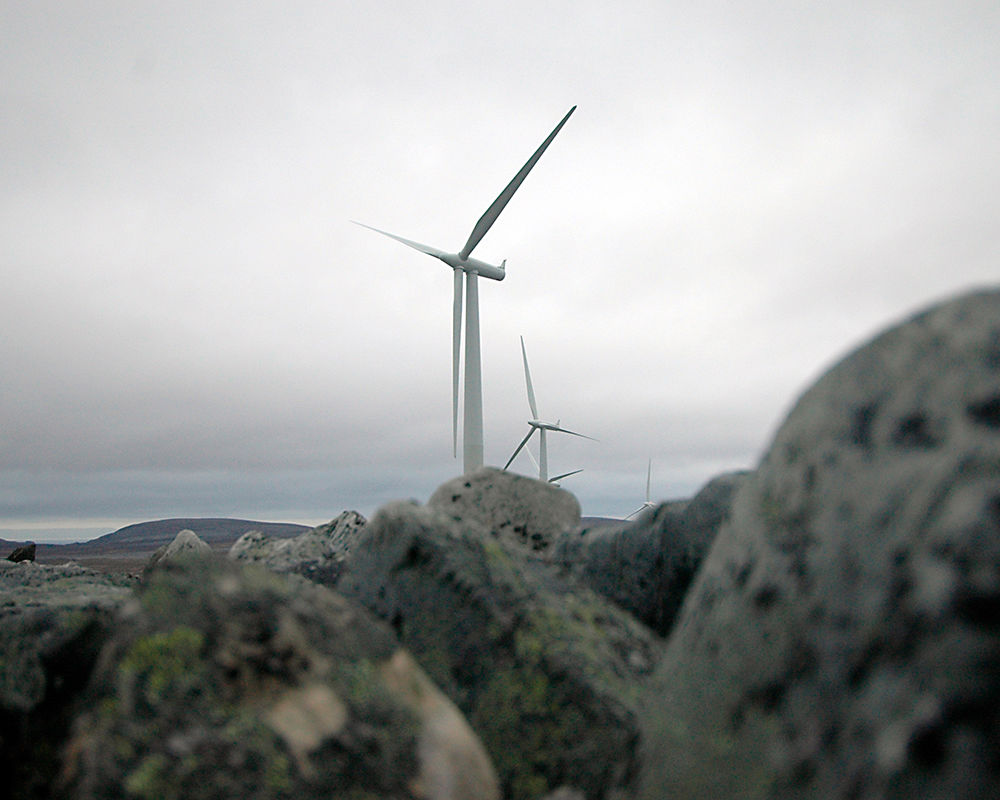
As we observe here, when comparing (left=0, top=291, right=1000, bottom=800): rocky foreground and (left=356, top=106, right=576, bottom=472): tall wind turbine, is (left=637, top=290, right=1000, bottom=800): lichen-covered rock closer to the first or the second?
(left=0, top=291, right=1000, bottom=800): rocky foreground

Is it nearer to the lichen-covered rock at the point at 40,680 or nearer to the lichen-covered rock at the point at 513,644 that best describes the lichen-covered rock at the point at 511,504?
the lichen-covered rock at the point at 513,644

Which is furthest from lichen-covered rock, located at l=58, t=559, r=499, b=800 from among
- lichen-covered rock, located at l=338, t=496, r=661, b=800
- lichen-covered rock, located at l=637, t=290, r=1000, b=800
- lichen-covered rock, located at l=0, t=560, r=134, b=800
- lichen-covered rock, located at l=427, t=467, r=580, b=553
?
lichen-covered rock, located at l=427, t=467, r=580, b=553

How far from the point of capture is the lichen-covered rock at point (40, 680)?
3273 mm

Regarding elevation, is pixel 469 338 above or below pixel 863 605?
above

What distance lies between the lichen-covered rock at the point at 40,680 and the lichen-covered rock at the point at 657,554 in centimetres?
329

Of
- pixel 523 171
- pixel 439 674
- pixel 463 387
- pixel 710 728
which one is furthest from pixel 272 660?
pixel 463 387

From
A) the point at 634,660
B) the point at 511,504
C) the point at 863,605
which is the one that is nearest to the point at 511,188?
the point at 511,504

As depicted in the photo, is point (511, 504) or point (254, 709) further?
point (511, 504)

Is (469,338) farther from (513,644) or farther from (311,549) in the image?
(513,644)

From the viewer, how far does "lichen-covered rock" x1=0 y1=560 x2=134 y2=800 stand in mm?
3273

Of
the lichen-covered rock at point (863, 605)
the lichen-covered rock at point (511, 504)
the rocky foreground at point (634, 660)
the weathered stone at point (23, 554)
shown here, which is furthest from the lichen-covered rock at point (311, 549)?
the weathered stone at point (23, 554)

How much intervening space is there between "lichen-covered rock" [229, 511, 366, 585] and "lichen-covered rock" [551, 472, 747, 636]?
256 cm

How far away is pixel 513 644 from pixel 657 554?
206cm

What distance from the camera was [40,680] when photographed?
358cm
